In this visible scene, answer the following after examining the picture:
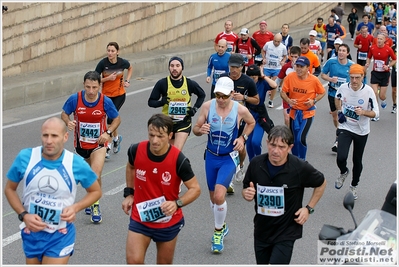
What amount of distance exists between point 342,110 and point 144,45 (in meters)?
14.2

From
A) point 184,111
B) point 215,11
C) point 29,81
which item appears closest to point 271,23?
point 215,11

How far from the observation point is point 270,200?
238 inches

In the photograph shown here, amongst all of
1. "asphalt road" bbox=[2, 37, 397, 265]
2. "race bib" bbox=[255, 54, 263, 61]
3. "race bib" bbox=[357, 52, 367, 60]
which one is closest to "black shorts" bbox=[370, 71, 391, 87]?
"asphalt road" bbox=[2, 37, 397, 265]

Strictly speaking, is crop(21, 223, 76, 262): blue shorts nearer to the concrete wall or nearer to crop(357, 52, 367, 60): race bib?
the concrete wall

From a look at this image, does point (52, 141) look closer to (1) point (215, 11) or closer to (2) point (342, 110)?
(2) point (342, 110)

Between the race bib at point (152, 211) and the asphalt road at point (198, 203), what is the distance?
146cm

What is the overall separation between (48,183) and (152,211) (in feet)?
3.16

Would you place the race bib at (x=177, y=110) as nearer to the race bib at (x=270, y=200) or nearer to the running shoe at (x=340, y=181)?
the running shoe at (x=340, y=181)

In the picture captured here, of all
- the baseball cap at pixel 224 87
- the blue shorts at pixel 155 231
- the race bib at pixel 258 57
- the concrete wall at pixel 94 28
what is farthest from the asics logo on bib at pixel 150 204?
the race bib at pixel 258 57

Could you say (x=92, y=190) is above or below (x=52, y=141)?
below

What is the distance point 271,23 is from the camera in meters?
35.2

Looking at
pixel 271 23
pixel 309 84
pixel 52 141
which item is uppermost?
pixel 52 141

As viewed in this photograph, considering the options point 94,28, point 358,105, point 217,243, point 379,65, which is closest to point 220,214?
point 217,243

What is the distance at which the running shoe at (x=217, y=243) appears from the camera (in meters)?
7.76
